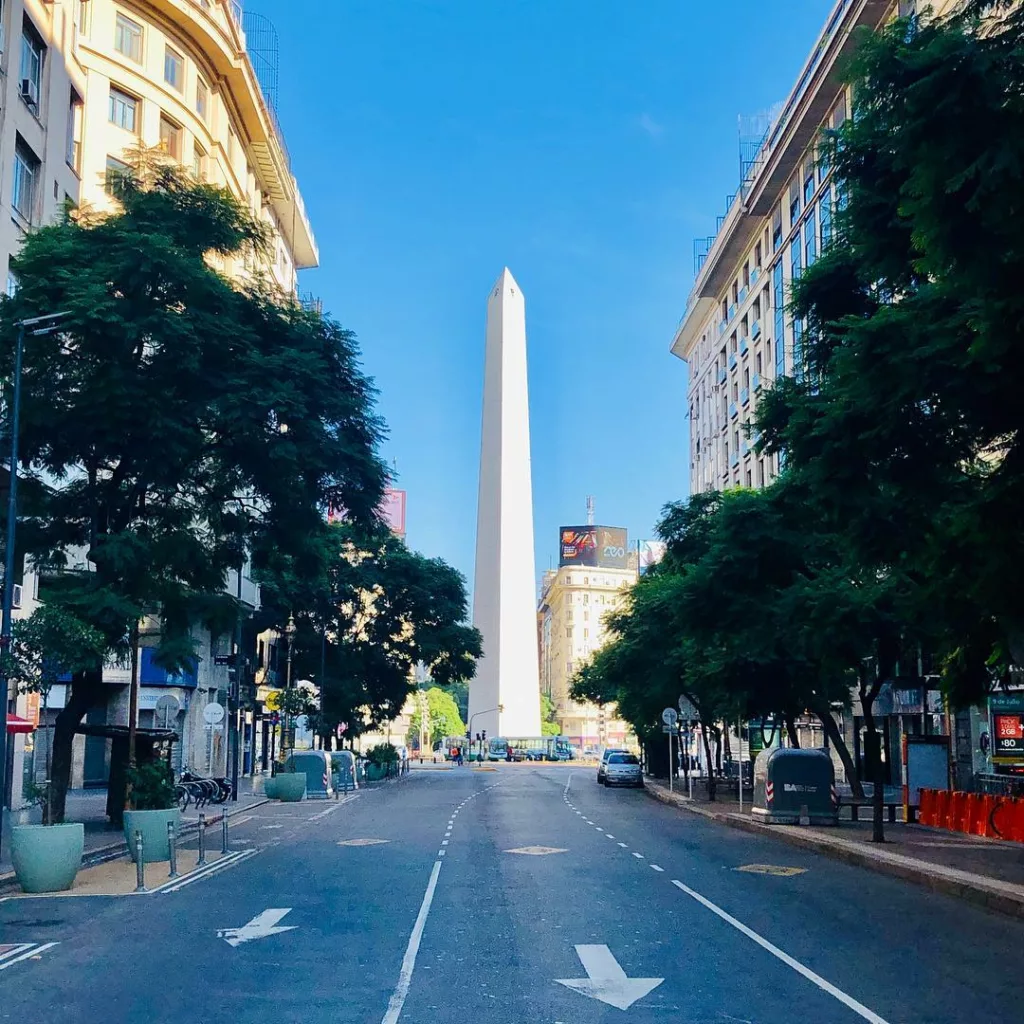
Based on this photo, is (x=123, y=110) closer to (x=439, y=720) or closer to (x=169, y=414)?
(x=169, y=414)

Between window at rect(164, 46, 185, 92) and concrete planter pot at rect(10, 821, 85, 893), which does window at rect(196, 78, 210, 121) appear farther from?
concrete planter pot at rect(10, 821, 85, 893)

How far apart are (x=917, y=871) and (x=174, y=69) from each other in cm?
4568

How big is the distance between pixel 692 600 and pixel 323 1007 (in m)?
22.1

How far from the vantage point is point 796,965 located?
11484 millimetres

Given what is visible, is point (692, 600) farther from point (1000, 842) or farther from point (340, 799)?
point (340, 799)

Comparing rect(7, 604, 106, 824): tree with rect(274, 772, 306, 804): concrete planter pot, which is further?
rect(274, 772, 306, 804): concrete planter pot

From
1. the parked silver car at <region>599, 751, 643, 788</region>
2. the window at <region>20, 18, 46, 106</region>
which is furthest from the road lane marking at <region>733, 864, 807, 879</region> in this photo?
the parked silver car at <region>599, 751, 643, 788</region>

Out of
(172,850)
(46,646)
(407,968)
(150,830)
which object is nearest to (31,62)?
(46,646)

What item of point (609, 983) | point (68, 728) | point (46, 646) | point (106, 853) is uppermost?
point (46, 646)

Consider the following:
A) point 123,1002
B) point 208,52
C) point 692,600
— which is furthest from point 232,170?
point 123,1002

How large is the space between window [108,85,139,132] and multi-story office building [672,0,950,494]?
2553 centimetres

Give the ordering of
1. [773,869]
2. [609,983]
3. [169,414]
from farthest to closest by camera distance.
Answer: [169,414] < [773,869] < [609,983]

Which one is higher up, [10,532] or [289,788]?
[10,532]

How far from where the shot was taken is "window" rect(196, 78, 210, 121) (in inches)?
2133
